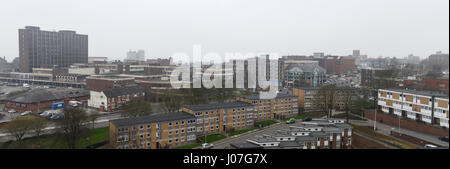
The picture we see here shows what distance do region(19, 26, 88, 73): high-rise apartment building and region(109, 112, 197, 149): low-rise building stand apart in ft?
68.3

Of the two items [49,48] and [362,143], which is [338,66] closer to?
[362,143]

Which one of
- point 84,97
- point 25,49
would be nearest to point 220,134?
point 84,97

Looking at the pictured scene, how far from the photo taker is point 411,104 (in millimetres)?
7594

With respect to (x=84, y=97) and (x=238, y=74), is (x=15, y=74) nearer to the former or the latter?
(x=84, y=97)

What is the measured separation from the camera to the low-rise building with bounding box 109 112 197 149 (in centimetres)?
779

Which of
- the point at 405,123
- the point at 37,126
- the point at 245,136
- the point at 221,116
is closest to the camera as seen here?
the point at 405,123

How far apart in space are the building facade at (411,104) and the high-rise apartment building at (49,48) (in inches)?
998

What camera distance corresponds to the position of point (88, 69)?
82.2ft

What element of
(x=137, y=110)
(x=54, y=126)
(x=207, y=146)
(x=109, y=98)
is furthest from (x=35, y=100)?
(x=207, y=146)

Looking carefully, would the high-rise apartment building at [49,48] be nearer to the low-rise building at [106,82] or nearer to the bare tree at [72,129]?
the low-rise building at [106,82]

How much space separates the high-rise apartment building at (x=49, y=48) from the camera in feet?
80.3

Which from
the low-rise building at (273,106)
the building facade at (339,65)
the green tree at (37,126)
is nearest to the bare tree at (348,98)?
the low-rise building at (273,106)

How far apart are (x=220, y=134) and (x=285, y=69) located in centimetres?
1700

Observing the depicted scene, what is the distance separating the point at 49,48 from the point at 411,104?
27314 millimetres
